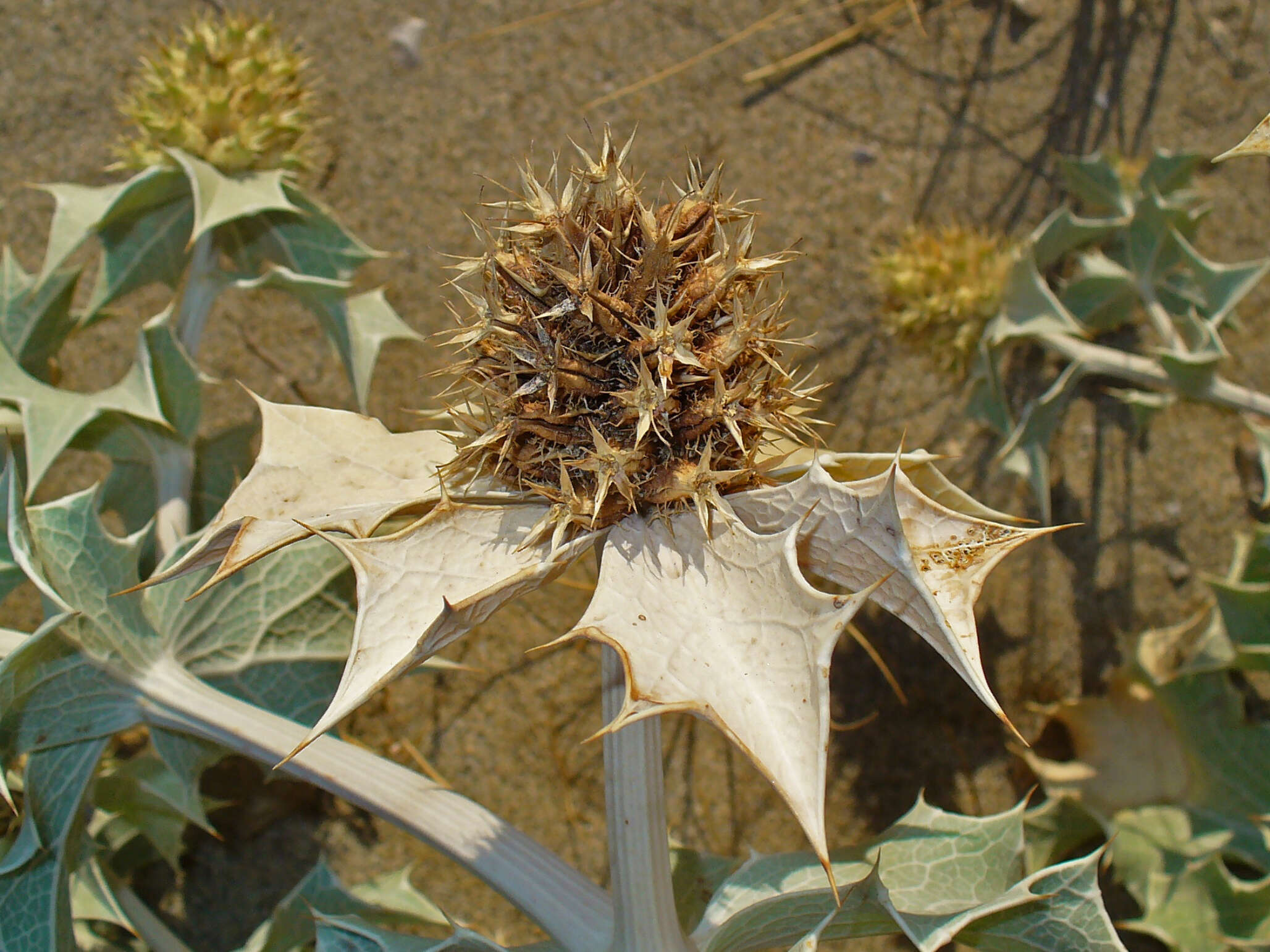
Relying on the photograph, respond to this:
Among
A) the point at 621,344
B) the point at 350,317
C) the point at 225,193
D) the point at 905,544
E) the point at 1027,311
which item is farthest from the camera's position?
the point at 1027,311

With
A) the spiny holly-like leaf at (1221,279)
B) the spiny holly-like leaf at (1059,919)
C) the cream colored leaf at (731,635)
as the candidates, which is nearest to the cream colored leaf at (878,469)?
the cream colored leaf at (731,635)

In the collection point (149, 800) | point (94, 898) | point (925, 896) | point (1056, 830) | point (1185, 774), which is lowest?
point (94, 898)

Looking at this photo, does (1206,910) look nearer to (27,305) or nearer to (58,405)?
(58,405)

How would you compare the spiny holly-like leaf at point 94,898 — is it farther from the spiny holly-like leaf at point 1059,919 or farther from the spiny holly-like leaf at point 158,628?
the spiny holly-like leaf at point 1059,919

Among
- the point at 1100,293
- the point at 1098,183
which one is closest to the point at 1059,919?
the point at 1100,293

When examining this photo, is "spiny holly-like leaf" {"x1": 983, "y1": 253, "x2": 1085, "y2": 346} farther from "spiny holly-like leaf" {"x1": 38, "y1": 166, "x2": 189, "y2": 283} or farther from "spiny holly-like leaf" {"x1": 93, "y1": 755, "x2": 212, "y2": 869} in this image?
"spiny holly-like leaf" {"x1": 93, "y1": 755, "x2": 212, "y2": 869}

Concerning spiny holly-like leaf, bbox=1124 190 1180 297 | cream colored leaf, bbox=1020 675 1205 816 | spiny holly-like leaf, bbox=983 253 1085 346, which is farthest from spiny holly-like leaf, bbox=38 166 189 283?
cream colored leaf, bbox=1020 675 1205 816
